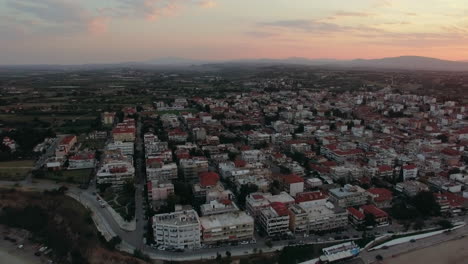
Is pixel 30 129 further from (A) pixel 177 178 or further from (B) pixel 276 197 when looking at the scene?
(B) pixel 276 197

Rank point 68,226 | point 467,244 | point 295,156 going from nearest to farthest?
1. point 467,244
2. point 68,226
3. point 295,156

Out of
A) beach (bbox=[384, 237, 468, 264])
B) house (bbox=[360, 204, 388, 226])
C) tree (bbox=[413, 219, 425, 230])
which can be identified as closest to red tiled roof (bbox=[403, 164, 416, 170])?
tree (bbox=[413, 219, 425, 230])

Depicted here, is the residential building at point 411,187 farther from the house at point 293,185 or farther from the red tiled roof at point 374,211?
the house at point 293,185

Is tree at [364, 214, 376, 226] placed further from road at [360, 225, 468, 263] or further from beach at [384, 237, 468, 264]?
beach at [384, 237, 468, 264]

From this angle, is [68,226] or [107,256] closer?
[107,256]

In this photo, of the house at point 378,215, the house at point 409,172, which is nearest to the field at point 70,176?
the house at point 378,215

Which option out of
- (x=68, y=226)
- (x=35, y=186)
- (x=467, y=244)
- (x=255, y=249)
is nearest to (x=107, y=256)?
(x=68, y=226)
